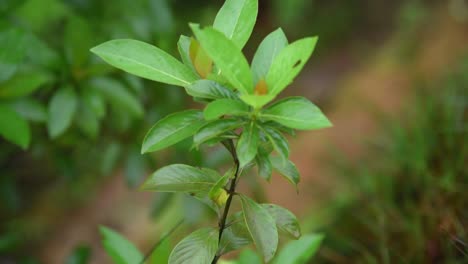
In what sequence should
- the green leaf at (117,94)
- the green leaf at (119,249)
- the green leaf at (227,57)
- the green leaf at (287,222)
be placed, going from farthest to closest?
the green leaf at (117,94), the green leaf at (119,249), the green leaf at (287,222), the green leaf at (227,57)

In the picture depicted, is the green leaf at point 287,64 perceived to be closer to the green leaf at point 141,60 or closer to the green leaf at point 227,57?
the green leaf at point 227,57

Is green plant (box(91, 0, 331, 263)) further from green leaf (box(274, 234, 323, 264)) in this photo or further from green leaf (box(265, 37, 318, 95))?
green leaf (box(274, 234, 323, 264))

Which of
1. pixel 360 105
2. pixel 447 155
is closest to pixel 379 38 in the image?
pixel 360 105

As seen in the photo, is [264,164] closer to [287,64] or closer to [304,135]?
[287,64]

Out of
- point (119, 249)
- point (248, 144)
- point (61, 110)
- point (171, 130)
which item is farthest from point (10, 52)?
point (248, 144)

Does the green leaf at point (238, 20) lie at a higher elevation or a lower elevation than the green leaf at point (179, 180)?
higher

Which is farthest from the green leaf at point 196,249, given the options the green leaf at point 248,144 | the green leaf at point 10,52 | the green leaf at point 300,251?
the green leaf at point 10,52
